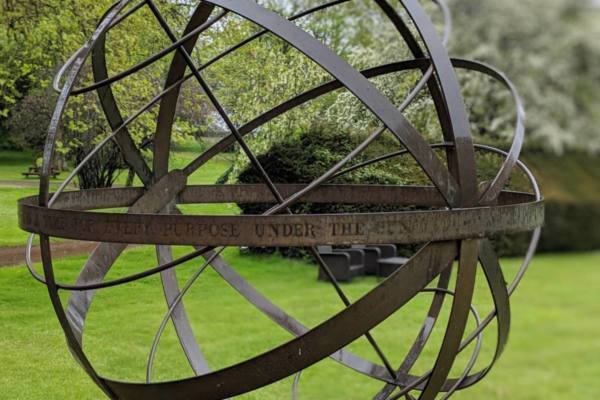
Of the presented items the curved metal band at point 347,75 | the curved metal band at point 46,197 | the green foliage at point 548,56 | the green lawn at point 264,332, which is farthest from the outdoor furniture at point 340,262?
the curved metal band at point 347,75

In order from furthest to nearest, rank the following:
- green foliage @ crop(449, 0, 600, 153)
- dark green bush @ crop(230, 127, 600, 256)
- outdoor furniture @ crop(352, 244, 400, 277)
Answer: outdoor furniture @ crop(352, 244, 400, 277) → dark green bush @ crop(230, 127, 600, 256) → green foliage @ crop(449, 0, 600, 153)

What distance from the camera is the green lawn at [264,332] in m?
6.12

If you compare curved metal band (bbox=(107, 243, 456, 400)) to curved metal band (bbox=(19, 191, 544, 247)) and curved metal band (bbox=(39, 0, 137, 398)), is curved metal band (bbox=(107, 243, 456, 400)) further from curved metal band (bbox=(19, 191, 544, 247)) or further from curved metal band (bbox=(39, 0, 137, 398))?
curved metal band (bbox=(39, 0, 137, 398))

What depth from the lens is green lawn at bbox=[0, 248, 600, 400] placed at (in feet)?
20.1

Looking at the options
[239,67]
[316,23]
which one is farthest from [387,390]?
[316,23]

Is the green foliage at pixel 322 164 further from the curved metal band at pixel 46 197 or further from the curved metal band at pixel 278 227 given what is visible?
the curved metal band at pixel 278 227

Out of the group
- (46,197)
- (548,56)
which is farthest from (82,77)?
(548,56)

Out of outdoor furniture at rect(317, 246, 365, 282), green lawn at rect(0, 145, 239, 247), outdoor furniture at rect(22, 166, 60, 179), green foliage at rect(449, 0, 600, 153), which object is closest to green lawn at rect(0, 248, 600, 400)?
outdoor furniture at rect(317, 246, 365, 282)

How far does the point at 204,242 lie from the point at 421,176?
14.8ft

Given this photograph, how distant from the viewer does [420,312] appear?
766cm

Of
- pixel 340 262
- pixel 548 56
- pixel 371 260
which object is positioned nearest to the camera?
pixel 548 56

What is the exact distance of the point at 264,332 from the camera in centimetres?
712

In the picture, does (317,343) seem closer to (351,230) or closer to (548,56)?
(351,230)

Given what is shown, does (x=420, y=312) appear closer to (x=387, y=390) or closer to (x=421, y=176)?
(x=421, y=176)
